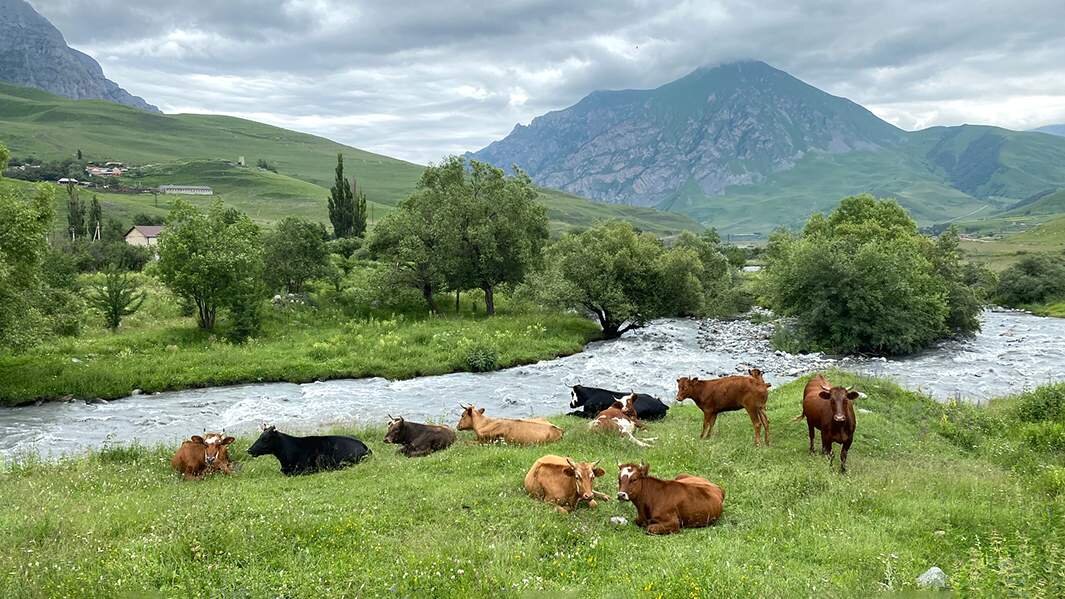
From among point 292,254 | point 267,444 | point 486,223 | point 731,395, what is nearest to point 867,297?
point 486,223

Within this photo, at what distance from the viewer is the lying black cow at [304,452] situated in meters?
14.8

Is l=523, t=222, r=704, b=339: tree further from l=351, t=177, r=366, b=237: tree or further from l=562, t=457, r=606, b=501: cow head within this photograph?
l=351, t=177, r=366, b=237: tree

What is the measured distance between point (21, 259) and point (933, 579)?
3118 centimetres

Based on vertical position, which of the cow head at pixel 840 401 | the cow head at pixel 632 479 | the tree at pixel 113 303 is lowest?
the tree at pixel 113 303

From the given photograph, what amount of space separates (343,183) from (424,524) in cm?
7892

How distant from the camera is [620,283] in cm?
4375

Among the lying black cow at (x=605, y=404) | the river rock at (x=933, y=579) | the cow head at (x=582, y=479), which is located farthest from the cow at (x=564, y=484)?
the lying black cow at (x=605, y=404)

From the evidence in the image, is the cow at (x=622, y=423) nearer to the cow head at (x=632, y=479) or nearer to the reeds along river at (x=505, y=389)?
the cow head at (x=632, y=479)

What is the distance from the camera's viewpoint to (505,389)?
1158 inches

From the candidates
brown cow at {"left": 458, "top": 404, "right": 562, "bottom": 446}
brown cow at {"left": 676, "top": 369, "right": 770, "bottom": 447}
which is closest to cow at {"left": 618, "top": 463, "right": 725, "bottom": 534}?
brown cow at {"left": 676, "top": 369, "right": 770, "bottom": 447}

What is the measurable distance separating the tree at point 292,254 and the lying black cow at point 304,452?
103ft

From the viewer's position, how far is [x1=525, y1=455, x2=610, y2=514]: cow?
11.2m

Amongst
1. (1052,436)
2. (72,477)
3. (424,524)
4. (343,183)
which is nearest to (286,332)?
(72,477)

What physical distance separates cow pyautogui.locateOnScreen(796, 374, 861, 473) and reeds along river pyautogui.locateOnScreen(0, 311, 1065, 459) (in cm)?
1144
